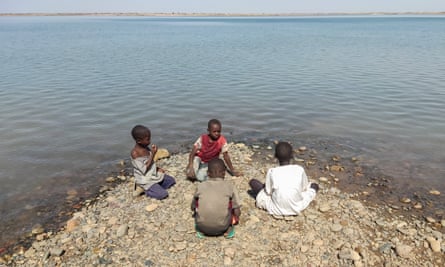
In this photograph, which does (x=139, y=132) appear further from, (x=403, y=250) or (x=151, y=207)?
(x=403, y=250)

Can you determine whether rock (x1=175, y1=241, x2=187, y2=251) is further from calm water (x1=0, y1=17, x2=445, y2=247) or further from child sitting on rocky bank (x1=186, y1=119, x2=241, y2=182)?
calm water (x1=0, y1=17, x2=445, y2=247)

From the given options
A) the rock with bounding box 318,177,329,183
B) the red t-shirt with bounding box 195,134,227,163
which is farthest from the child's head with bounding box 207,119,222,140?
the rock with bounding box 318,177,329,183

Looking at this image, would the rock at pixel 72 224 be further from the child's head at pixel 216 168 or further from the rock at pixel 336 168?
the rock at pixel 336 168

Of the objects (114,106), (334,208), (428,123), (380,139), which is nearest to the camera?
(334,208)

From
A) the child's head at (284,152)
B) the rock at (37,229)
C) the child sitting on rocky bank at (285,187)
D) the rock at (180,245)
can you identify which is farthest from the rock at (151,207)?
the child's head at (284,152)

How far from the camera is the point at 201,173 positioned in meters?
9.12

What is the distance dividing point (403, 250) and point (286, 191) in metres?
2.44

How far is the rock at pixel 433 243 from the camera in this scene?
6.47 metres

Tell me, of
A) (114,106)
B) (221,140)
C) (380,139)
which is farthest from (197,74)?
(221,140)

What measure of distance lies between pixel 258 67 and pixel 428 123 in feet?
53.9

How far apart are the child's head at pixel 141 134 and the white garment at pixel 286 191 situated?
119 inches

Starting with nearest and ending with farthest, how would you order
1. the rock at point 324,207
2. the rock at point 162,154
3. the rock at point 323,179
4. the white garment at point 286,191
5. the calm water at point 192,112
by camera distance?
the white garment at point 286,191 → the rock at point 324,207 → the rock at point 323,179 → the calm water at point 192,112 → the rock at point 162,154

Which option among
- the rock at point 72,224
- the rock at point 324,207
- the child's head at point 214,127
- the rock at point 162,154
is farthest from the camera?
the rock at point 162,154

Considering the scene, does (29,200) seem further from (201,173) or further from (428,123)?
(428,123)
